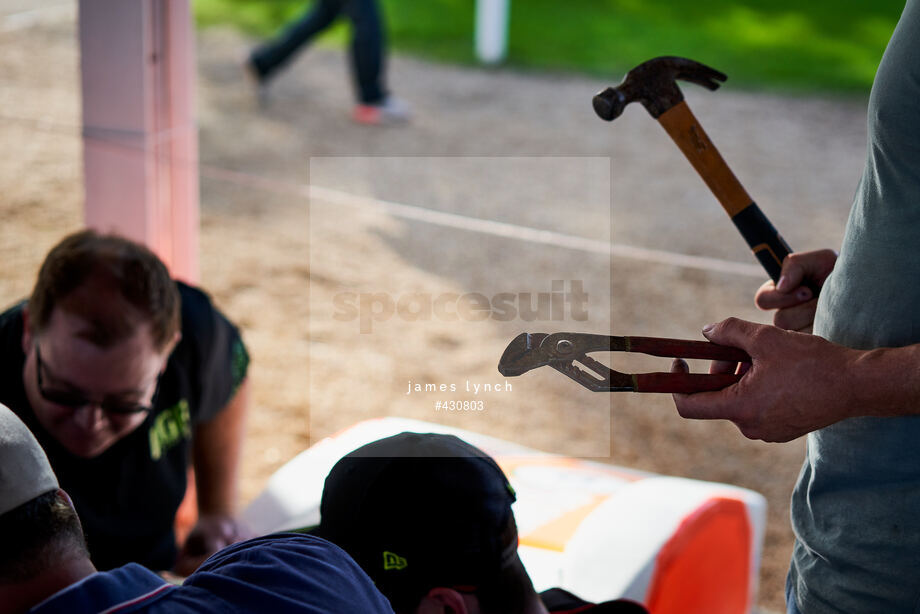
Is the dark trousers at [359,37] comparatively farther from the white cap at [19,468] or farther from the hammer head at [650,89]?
the white cap at [19,468]

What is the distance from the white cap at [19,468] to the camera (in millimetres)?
831

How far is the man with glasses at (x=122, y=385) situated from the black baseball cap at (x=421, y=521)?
1.92 feet

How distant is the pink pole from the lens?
6.95ft

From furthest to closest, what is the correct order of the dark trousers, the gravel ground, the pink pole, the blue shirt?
1. the dark trousers
2. the gravel ground
3. the pink pole
4. the blue shirt

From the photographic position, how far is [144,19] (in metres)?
2.09

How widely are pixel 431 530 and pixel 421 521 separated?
1 cm

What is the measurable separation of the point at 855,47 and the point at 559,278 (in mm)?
5188

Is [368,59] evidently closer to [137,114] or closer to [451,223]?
[451,223]

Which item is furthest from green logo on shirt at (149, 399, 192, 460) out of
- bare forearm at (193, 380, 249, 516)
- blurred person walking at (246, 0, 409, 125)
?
blurred person walking at (246, 0, 409, 125)

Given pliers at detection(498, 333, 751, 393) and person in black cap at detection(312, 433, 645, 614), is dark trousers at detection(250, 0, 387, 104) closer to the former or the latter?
person in black cap at detection(312, 433, 645, 614)

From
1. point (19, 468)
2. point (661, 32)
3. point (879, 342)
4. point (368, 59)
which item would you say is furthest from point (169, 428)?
point (661, 32)

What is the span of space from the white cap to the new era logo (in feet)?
1.16

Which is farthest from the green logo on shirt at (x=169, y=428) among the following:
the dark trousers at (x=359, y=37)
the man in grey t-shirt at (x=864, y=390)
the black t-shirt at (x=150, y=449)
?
the dark trousers at (x=359, y=37)

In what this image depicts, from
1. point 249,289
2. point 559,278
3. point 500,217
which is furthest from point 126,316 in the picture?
point 500,217
